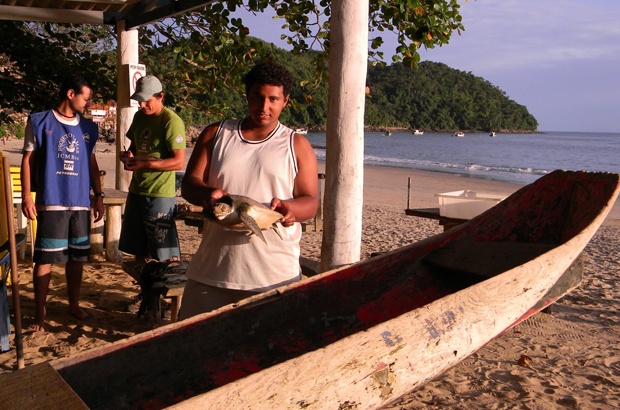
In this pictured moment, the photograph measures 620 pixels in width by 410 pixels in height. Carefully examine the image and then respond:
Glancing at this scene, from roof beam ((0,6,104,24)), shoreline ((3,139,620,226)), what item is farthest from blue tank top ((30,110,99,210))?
shoreline ((3,139,620,226))

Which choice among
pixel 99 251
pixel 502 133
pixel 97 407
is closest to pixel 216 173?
pixel 97 407

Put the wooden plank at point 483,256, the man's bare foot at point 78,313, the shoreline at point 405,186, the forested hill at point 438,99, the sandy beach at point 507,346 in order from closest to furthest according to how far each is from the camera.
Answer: the wooden plank at point 483,256, the sandy beach at point 507,346, the man's bare foot at point 78,313, the shoreline at point 405,186, the forested hill at point 438,99

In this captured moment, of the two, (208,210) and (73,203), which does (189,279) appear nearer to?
(208,210)

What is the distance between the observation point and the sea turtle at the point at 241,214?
2.39 m

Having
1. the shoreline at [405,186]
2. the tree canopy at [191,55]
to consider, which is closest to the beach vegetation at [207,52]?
the tree canopy at [191,55]

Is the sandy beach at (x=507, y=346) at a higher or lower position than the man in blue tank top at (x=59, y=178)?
lower

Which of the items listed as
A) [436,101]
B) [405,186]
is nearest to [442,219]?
[405,186]

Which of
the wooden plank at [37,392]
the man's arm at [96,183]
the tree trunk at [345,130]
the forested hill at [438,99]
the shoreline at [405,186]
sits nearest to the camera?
the wooden plank at [37,392]

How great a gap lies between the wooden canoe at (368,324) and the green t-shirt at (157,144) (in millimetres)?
1846

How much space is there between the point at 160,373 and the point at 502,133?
386ft

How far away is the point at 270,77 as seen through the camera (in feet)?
8.72

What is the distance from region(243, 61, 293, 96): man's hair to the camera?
2658mm

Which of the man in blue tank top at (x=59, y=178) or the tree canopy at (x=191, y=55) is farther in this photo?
the tree canopy at (x=191, y=55)

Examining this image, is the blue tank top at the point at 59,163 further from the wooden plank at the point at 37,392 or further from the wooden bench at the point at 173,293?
the wooden plank at the point at 37,392
